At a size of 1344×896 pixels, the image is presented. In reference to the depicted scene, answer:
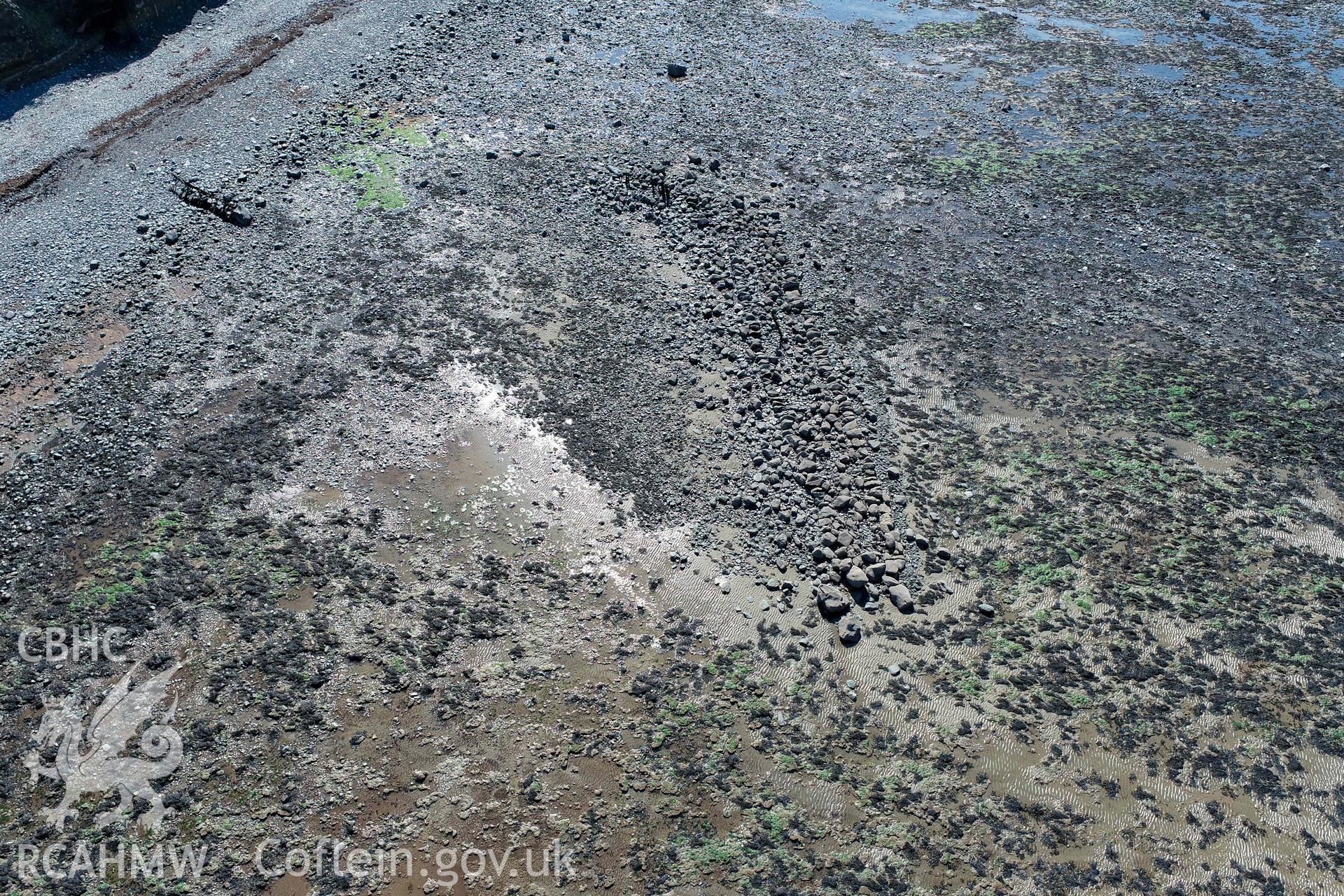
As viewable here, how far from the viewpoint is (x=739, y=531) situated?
12586 mm

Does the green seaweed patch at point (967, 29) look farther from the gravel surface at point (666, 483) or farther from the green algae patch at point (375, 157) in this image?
the green algae patch at point (375, 157)

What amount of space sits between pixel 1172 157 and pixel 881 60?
861 centimetres

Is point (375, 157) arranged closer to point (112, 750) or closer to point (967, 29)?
point (112, 750)

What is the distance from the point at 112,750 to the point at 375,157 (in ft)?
48.0

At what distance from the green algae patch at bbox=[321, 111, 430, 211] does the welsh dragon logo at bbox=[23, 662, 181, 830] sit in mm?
11674

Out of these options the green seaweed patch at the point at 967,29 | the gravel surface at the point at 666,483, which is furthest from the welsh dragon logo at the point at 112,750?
the green seaweed patch at the point at 967,29

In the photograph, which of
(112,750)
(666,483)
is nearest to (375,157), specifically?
(666,483)

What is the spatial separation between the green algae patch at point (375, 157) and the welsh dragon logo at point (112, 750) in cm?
1167

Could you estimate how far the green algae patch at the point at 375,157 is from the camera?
1878 centimetres

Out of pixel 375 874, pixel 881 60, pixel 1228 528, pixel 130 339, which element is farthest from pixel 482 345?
pixel 881 60

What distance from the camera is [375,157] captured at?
1998 centimetres

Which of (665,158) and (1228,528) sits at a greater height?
(665,158)

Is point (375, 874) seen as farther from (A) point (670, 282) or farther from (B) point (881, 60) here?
(B) point (881, 60)

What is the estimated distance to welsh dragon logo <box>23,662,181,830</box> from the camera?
9266 millimetres
